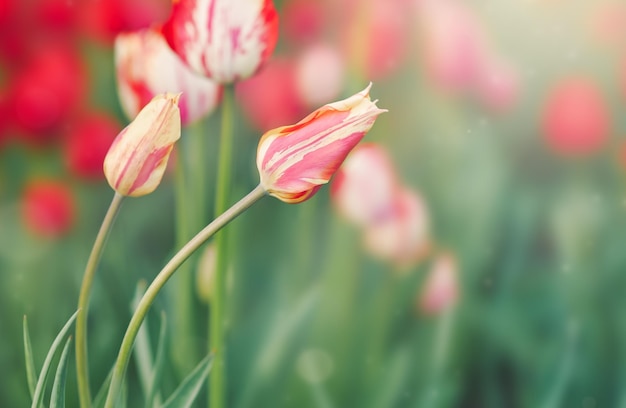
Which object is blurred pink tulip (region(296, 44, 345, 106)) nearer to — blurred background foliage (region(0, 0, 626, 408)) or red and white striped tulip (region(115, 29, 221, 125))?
blurred background foliage (region(0, 0, 626, 408))

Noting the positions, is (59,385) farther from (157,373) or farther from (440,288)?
(440,288)

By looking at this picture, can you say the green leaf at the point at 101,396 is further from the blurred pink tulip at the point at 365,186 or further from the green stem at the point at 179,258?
the blurred pink tulip at the point at 365,186

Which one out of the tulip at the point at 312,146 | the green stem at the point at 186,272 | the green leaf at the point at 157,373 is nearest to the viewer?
the tulip at the point at 312,146

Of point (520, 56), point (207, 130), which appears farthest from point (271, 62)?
point (520, 56)

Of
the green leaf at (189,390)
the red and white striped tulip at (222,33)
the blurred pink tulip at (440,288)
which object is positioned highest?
the red and white striped tulip at (222,33)

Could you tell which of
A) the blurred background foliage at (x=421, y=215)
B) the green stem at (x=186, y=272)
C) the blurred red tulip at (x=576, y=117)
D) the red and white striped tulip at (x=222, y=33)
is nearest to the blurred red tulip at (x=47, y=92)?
the blurred background foliage at (x=421, y=215)

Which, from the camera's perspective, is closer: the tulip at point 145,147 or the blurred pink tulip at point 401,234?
the tulip at point 145,147

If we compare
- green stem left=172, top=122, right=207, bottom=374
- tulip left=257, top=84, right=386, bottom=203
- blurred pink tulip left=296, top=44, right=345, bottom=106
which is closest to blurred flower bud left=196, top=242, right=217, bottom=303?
green stem left=172, top=122, right=207, bottom=374

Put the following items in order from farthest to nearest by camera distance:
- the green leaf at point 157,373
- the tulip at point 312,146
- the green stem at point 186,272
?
the green stem at point 186,272 → the green leaf at point 157,373 → the tulip at point 312,146
